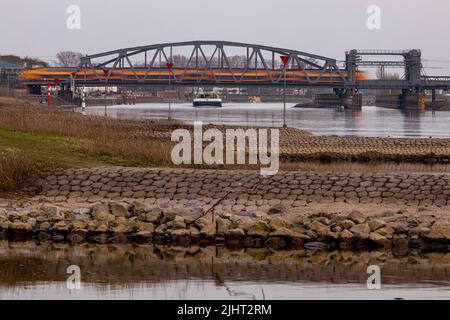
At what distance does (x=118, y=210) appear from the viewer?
22.2m

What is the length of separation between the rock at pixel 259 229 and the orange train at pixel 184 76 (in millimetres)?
130382

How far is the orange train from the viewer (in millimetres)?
155500

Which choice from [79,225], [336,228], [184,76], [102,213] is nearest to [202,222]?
[102,213]

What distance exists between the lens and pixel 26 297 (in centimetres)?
1549

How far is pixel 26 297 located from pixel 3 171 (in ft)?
37.0

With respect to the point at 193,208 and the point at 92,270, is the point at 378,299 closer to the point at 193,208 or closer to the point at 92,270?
the point at 92,270

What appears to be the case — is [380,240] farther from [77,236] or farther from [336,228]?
[77,236]

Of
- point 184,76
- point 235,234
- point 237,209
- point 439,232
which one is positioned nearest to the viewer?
point 439,232

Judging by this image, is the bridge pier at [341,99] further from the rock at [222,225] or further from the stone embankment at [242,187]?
the rock at [222,225]

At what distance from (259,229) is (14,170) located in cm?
816

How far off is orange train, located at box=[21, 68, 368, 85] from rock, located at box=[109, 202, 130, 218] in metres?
129

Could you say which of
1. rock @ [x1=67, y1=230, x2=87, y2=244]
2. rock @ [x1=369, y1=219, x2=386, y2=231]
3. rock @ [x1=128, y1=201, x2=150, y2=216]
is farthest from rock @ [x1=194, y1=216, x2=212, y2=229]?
rock @ [x1=369, y1=219, x2=386, y2=231]

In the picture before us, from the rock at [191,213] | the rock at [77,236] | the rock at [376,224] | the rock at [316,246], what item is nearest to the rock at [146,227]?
the rock at [191,213]
